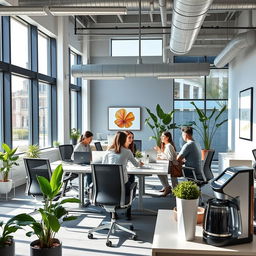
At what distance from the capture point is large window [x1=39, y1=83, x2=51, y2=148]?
8891 millimetres

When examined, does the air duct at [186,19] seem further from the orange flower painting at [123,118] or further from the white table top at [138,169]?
the orange flower painting at [123,118]

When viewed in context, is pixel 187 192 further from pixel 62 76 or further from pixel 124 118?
pixel 124 118

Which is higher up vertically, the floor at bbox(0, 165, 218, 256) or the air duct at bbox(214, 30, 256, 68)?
the air duct at bbox(214, 30, 256, 68)

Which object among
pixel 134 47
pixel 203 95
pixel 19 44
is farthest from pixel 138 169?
pixel 134 47

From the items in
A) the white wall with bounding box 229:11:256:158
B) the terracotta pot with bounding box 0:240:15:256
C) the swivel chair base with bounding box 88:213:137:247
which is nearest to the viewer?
the terracotta pot with bounding box 0:240:15:256

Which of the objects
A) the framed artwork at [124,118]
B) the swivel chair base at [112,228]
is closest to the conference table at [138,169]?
the swivel chair base at [112,228]

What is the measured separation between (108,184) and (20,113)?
4397mm

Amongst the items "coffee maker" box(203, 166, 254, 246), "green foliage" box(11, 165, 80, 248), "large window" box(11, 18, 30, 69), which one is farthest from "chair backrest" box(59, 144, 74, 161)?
"coffee maker" box(203, 166, 254, 246)

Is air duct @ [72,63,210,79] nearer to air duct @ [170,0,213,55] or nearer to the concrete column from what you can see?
the concrete column

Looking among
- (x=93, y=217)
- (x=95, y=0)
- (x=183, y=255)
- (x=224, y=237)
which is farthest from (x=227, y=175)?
(x=95, y=0)

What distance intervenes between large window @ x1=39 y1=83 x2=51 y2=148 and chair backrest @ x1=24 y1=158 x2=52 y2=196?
4331mm

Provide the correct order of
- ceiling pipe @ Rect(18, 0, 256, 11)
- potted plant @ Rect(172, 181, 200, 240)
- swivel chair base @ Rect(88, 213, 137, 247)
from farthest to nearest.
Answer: ceiling pipe @ Rect(18, 0, 256, 11)
swivel chair base @ Rect(88, 213, 137, 247)
potted plant @ Rect(172, 181, 200, 240)

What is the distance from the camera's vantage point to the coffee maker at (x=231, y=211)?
183cm

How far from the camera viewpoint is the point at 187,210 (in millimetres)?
1903
